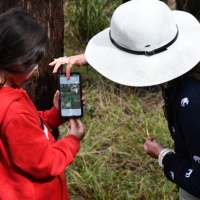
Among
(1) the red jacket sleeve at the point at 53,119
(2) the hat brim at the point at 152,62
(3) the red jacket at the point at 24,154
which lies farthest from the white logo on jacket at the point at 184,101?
(1) the red jacket sleeve at the point at 53,119

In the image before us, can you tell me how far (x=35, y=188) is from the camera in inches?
53.6

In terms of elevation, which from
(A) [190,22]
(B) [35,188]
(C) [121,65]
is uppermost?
(A) [190,22]

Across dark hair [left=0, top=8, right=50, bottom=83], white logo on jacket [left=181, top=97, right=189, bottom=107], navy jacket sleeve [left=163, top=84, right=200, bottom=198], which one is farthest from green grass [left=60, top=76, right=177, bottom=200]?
dark hair [left=0, top=8, right=50, bottom=83]

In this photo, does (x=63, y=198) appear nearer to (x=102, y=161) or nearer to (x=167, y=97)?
(x=167, y=97)

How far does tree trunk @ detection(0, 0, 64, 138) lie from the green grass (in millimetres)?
923

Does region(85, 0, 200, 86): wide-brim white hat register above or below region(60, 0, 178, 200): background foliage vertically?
above

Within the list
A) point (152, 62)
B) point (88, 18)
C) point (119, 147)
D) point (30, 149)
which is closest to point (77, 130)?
point (30, 149)

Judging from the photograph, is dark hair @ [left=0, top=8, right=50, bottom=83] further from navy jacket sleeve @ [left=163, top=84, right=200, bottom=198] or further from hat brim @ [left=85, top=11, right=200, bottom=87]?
navy jacket sleeve @ [left=163, top=84, right=200, bottom=198]

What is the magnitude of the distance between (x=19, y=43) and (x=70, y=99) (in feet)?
2.00

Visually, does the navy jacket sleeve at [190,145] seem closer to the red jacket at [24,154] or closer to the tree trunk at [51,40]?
the red jacket at [24,154]

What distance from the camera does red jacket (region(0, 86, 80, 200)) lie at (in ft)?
3.84

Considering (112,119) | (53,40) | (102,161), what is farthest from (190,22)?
(112,119)

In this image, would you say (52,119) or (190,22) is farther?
(52,119)

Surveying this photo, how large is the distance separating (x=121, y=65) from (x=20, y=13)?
0.52 metres
